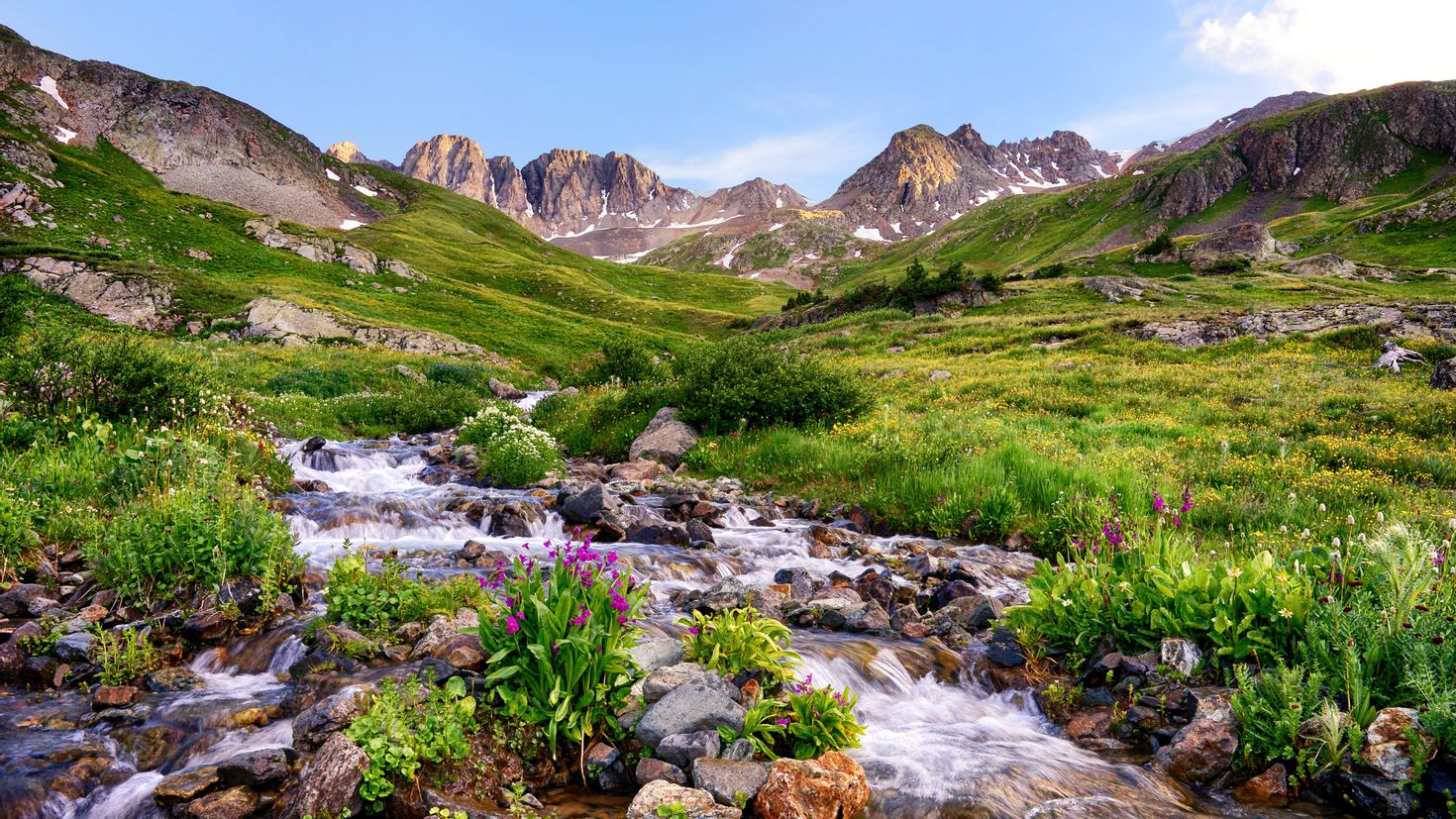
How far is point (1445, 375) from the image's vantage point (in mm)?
19297

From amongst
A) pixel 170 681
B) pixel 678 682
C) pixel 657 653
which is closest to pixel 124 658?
pixel 170 681

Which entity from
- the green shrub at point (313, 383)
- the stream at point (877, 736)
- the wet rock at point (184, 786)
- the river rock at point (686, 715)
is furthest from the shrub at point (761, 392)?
the green shrub at point (313, 383)

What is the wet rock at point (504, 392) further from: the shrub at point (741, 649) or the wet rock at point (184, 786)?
the wet rock at point (184, 786)

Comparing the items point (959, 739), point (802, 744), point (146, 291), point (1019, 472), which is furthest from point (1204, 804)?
point (146, 291)

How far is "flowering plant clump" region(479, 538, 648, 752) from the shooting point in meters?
4.56

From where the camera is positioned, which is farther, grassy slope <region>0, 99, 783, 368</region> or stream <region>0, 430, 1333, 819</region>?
grassy slope <region>0, 99, 783, 368</region>

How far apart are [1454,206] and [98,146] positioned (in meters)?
197

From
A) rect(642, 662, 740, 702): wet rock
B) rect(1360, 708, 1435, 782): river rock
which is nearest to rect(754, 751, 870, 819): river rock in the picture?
rect(642, 662, 740, 702): wet rock

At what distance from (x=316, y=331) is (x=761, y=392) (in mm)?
38120

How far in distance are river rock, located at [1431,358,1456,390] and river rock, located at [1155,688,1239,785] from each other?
71.2ft

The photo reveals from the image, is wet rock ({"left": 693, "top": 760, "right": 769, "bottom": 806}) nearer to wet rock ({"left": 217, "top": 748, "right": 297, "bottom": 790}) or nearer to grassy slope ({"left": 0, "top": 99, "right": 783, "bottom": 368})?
wet rock ({"left": 217, "top": 748, "right": 297, "bottom": 790})

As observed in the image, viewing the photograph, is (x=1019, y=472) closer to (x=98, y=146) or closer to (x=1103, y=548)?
(x=1103, y=548)

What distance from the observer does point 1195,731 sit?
16.0 feet

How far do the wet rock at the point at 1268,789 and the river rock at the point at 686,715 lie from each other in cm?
345
